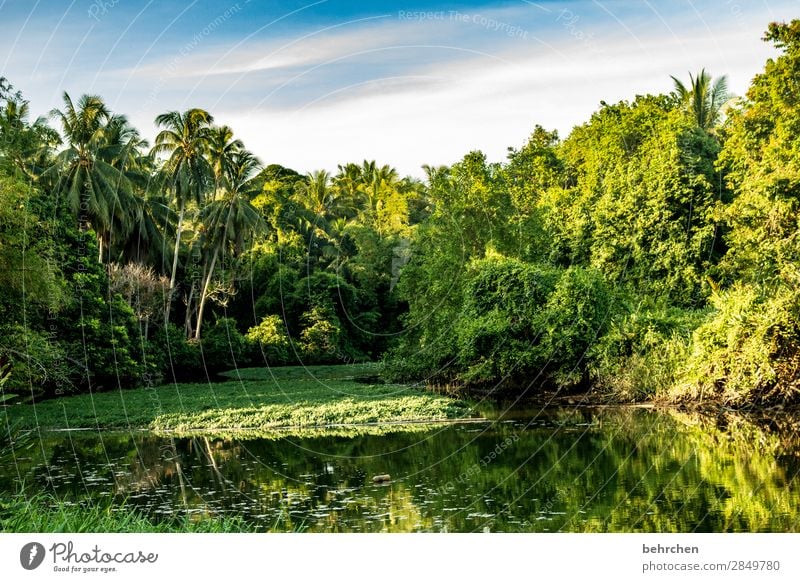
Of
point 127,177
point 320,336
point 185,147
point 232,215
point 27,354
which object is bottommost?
point 320,336

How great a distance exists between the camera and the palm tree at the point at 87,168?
90.1ft

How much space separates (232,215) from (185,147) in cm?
424

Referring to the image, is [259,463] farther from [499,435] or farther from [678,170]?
[678,170]

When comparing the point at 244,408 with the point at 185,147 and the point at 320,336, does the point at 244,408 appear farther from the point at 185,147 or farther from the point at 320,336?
the point at 320,336

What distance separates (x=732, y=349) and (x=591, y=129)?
646 inches

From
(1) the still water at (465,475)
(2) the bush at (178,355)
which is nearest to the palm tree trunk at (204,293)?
(2) the bush at (178,355)
